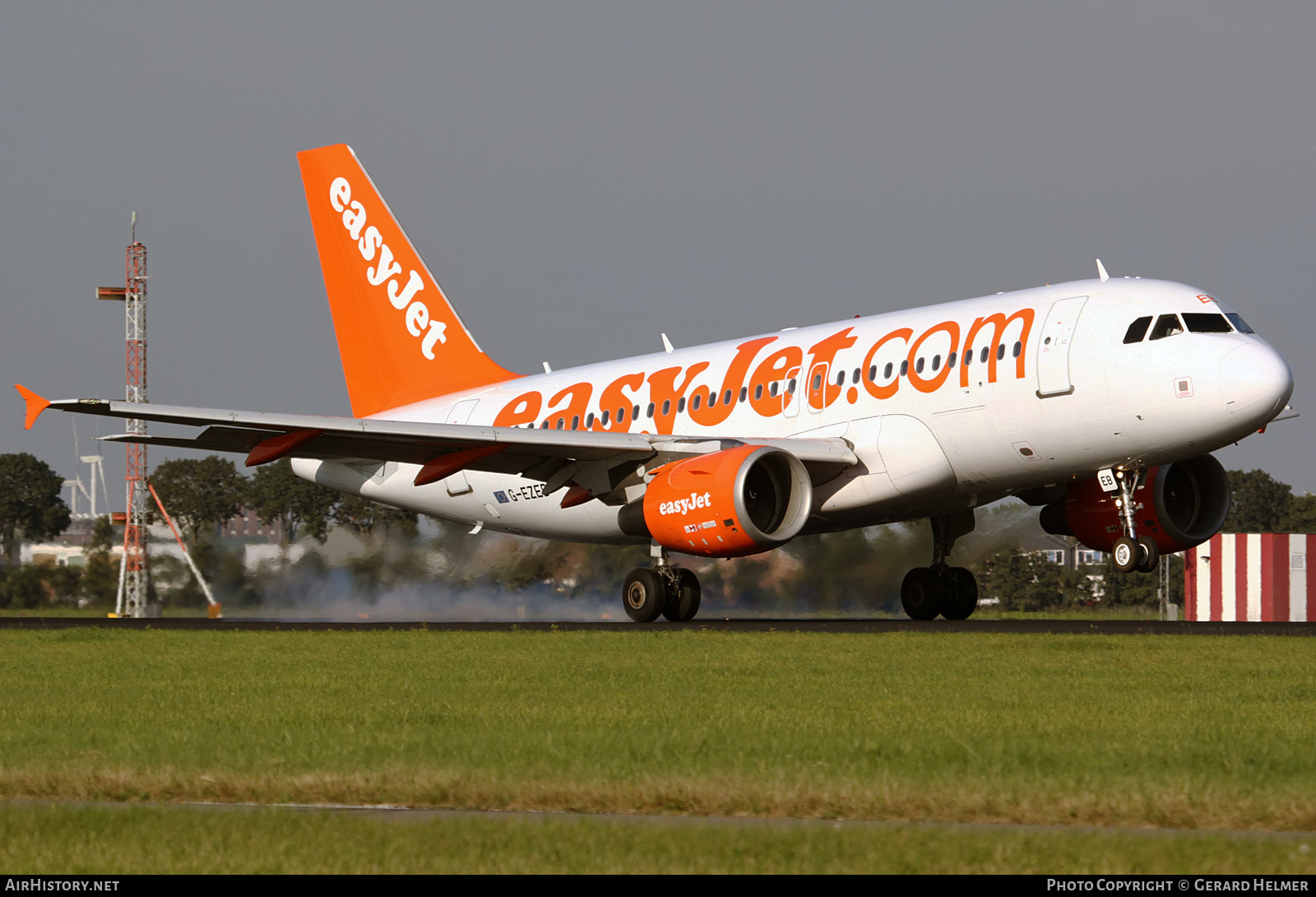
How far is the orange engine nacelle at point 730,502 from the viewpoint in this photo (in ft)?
76.7

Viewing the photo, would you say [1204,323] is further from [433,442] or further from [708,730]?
[708,730]

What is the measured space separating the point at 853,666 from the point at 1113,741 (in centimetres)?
639

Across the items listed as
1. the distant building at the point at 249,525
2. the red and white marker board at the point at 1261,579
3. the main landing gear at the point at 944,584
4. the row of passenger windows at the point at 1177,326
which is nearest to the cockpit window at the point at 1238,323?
the row of passenger windows at the point at 1177,326

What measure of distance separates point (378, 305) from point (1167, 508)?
16.7 meters

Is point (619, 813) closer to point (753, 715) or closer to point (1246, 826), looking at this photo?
point (1246, 826)

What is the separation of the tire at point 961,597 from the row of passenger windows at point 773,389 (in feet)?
17.2

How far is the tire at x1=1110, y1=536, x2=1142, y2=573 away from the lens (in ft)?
76.9

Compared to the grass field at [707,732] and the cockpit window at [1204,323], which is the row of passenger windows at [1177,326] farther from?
the grass field at [707,732]

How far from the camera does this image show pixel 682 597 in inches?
1047

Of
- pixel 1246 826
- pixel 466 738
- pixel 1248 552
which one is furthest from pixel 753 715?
pixel 1248 552

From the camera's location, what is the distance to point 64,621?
30.5 metres

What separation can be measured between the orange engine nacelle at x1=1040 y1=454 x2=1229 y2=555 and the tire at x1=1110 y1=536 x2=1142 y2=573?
2.33 metres

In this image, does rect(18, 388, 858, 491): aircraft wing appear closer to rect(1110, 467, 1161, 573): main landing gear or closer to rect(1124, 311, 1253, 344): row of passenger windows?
rect(1110, 467, 1161, 573): main landing gear

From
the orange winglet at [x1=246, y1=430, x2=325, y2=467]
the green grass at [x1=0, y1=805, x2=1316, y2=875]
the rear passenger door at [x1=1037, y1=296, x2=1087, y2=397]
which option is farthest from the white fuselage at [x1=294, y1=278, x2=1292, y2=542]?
the green grass at [x1=0, y1=805, x2=1316, y2=875]
